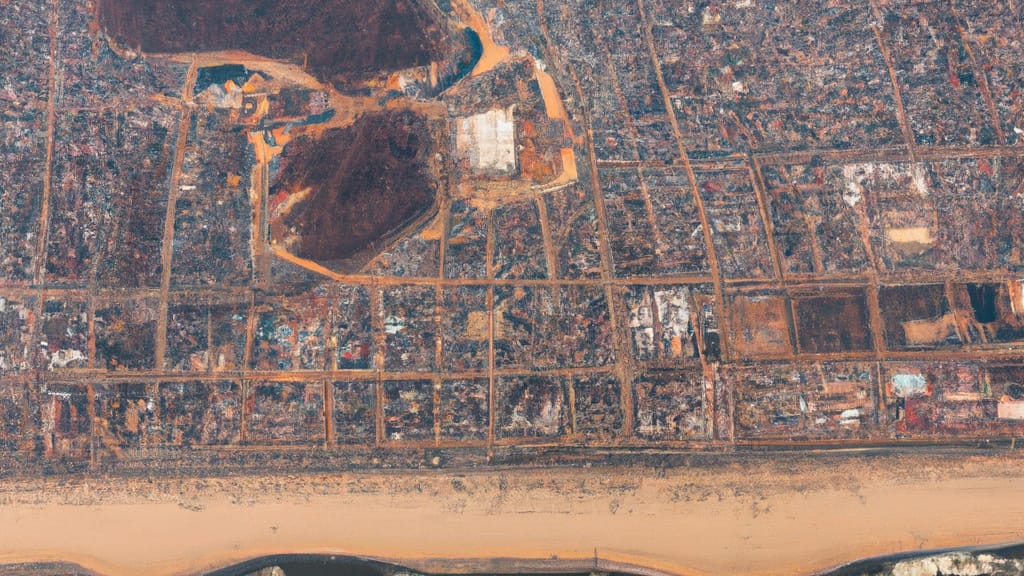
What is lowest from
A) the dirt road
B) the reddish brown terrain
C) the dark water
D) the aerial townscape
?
the dark water

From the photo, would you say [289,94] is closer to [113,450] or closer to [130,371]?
[130,371]

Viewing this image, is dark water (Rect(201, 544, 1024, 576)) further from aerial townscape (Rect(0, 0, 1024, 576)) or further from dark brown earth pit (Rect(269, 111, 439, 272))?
dark brown earth pit (Rect(269, 111, 439, 272))

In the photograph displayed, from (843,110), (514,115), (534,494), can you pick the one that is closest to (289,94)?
(514,115)

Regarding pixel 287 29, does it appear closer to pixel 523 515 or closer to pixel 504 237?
pixel 504 237

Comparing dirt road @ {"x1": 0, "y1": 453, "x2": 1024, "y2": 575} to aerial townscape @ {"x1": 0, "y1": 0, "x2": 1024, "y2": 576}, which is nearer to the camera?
dirt road @ {"x1": 0, "y1": 453, "x2": 1024, "y2": 575}

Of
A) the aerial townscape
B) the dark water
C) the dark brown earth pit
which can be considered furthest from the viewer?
the dark brown earth pit

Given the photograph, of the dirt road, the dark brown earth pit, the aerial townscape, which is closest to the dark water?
the dirt road

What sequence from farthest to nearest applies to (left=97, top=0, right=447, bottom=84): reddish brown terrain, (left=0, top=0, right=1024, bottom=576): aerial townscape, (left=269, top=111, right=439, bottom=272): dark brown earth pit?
(left=97, top=0, right=447, bottom=84): reddish brown terrain < (left=269, top=111, right=439, bottom=272): dark brown earth pit < (left=0, top=0, right=1024, bottom=576): aerial townscape
